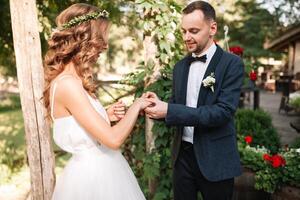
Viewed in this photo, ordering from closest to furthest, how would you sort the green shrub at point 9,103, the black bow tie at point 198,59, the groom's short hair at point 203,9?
the groom's short hair at point 203,9, the black bow tie at point 198,59, the green shrub at point 9,103

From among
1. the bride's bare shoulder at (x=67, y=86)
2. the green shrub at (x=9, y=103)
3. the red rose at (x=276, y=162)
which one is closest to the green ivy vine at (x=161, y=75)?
Result: the red rose at (x=276, y=162)

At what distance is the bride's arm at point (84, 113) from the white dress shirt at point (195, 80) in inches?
25.5

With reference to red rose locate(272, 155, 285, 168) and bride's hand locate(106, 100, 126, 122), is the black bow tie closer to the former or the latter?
bride's hand locate(106, 100, 126, 122)

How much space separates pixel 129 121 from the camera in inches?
85.4

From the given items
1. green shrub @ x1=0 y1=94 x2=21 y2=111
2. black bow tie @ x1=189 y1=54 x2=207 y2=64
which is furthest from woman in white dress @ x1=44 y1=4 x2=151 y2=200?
green shrub @ x1=0 y1=94 x2=21 y2=111

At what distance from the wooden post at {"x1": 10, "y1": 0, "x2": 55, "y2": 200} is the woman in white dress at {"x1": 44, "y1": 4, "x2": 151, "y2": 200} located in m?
0.98

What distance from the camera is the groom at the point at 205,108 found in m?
2.32

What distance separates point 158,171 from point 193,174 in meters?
1.04

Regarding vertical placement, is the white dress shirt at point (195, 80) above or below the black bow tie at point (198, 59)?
below

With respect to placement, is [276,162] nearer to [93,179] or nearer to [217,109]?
[217,109]

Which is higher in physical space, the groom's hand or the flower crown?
the flower crown

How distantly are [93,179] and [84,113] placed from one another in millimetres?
511

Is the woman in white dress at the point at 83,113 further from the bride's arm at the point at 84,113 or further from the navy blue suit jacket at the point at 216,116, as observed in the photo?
the navy blue suit jacket at the point at 216,116

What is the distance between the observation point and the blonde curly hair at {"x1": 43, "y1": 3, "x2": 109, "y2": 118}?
7.07 feet
